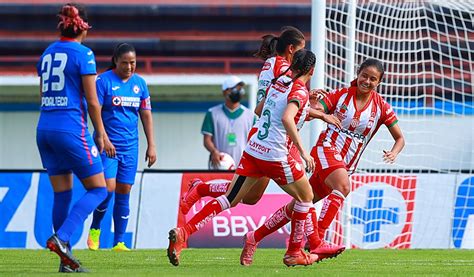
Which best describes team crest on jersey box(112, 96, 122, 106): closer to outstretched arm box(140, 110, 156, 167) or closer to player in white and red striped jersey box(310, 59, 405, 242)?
outstretched arm box(140, 110, 156, 167)

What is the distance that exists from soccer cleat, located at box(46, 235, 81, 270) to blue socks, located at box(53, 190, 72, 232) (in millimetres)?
745

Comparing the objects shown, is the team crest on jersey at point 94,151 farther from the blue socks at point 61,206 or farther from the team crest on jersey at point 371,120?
the team crest on jersey at point 371,120

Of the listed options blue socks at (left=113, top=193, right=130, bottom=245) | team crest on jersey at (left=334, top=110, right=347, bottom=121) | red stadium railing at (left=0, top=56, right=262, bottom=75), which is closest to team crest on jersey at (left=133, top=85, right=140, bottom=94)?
blue socks at (left=113, top=193, right=130, bottom=245)

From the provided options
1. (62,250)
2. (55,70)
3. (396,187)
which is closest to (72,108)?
(55,70)

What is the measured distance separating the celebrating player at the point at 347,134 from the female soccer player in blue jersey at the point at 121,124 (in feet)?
7.71

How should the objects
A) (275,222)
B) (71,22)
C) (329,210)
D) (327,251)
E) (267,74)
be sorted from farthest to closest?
(329,210)
(267,74)
(275,222)
(327,251)
(71,22)

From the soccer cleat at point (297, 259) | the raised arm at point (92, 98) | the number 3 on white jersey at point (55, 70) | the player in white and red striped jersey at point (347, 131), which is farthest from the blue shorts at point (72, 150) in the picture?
the player in white and red striped jersey at point (347, 131)

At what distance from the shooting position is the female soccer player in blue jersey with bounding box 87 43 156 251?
1263 centimetres

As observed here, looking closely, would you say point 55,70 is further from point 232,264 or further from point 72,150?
point 232,264

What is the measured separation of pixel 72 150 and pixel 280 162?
1845 millimetres

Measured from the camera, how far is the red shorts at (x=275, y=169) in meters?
9.71

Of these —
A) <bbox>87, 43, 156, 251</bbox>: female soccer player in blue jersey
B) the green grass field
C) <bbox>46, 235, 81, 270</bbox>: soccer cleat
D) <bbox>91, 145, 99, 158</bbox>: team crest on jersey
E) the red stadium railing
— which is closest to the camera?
<bbox>46, 235, 81, 270</bbox>: soccer cleat

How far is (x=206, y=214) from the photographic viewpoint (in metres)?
9.89

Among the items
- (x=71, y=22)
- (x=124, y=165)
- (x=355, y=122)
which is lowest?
(x=124, y=165)
